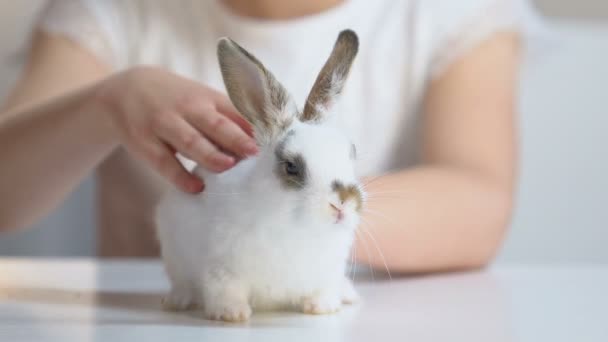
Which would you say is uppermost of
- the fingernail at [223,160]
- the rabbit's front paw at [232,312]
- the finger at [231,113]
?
the finger at [231,113]

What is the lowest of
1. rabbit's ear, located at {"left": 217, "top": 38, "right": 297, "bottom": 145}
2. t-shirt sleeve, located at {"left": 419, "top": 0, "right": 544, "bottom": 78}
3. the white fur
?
the white fur

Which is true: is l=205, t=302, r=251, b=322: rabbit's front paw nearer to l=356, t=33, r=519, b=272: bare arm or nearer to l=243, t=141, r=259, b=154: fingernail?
l=243, t=141, r=259, b=154: fingernail

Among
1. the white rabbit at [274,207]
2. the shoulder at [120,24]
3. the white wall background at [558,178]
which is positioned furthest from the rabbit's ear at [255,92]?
the white wall background at [558,178]

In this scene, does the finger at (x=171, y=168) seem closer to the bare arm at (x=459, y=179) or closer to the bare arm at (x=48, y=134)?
the bare arm at (x=48, y=134)

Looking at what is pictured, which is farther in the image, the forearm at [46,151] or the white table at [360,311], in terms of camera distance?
the forearm at [46,151]

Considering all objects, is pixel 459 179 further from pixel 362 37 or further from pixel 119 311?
pixel 119 311

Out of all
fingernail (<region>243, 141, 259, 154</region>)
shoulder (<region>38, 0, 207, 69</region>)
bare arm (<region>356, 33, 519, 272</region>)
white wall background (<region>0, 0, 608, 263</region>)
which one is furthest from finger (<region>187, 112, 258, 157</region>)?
white wall background (<region>0, 0, 608, 263</region>)

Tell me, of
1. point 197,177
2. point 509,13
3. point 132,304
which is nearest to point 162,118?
point 197,177

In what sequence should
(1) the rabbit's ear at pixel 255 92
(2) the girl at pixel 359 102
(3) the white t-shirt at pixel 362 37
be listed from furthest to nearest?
(3) the white t-shirt at pixel 362 37
(2) the girl at pixel 359 102
(1) the rabbit's ear at pixel 255 92
